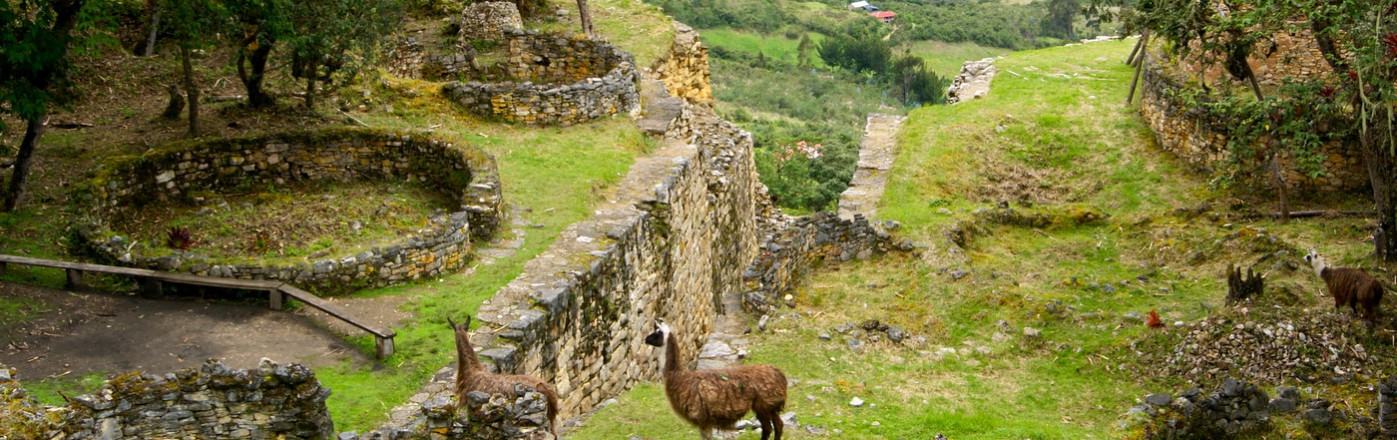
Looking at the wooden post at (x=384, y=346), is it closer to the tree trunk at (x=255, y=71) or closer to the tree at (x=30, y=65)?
the tree at (x=30, y=65)

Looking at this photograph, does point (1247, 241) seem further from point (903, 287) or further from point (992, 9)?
point (992, 9)

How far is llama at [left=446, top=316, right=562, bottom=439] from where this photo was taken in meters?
9.22

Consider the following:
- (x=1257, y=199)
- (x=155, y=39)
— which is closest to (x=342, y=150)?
(x=155, y=39)

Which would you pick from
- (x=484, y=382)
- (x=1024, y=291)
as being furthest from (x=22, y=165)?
(x=1024, y=291)

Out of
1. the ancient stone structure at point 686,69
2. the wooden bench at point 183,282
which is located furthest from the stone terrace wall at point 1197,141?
the wooden bench at point 183,282

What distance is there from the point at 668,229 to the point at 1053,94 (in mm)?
10424

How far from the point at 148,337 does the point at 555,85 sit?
1055 cm

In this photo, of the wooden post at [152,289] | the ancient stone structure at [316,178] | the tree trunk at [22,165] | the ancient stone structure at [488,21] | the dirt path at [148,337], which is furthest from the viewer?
the ancient stone structure at [488,21]

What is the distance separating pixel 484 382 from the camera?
9.40 meters

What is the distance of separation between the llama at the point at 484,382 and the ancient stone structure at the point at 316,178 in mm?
3077

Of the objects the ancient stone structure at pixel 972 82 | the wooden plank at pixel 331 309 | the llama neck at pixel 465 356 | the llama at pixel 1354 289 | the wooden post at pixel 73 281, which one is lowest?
the wooden plank at pixel 331 309

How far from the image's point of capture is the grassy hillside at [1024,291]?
11.3 m

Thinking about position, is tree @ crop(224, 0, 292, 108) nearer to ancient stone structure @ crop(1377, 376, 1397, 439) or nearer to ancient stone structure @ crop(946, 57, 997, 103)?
ancient stone structure @ crop(1377, 376, 1397, 439)

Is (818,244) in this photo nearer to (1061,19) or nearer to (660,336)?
(660,336)
